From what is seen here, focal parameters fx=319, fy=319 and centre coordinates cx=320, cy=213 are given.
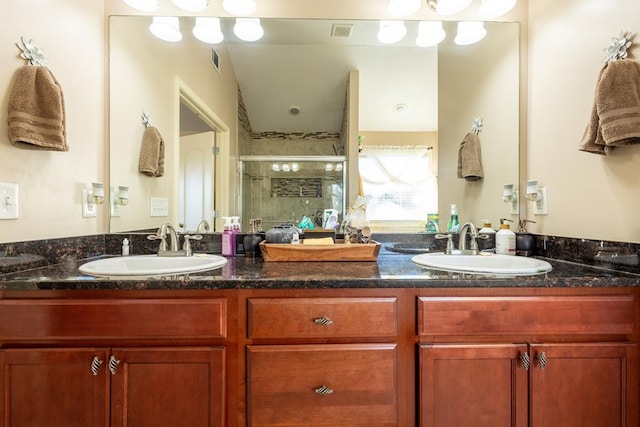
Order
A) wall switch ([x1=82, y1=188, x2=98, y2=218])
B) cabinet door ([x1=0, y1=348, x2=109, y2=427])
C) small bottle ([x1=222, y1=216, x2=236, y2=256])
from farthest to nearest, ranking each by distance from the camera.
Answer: small bottle ([x1=222, y1=216, x2=236, y2=256])
wall switch ([x1=82, y1=188, x2=98, y2=218])
cabinet door ([x1=0, y1=348, x2=109, y2=427])

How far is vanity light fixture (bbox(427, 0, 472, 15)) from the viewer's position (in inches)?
62.7

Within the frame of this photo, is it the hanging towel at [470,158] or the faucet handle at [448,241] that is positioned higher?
the hanging towel at [470,158]

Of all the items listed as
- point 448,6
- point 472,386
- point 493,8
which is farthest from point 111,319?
point 493,8

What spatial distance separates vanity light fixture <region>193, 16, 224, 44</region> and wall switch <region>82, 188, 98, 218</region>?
961 mm

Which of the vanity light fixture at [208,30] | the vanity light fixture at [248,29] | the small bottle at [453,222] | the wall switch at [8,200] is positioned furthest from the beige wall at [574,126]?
the wall switch at [8,200]

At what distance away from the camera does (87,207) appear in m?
1.50

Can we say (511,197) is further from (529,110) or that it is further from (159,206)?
(159,206)

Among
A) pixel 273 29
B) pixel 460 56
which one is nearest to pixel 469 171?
pixel 460 56

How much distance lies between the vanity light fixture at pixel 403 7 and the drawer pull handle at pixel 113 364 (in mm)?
1928

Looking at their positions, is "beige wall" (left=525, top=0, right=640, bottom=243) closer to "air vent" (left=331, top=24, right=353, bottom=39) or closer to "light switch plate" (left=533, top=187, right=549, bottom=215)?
"light switch plate" (left=533, top=187, right=549, bottom=215)

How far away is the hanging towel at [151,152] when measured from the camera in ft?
5.52

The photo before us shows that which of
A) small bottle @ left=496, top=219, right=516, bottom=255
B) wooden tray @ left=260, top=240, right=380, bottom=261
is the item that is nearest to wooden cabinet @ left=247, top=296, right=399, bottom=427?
wooden tray @ left=260, top=240, right=380, bottom=261

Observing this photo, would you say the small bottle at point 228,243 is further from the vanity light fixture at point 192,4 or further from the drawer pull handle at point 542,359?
the drawer pull handle at point 542,359

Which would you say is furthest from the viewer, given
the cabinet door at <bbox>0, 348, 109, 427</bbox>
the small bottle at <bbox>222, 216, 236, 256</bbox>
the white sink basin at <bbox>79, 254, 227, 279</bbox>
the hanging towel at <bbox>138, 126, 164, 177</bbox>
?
the hanging towel at <bbox>138, 126, 164, 177</bbox>
